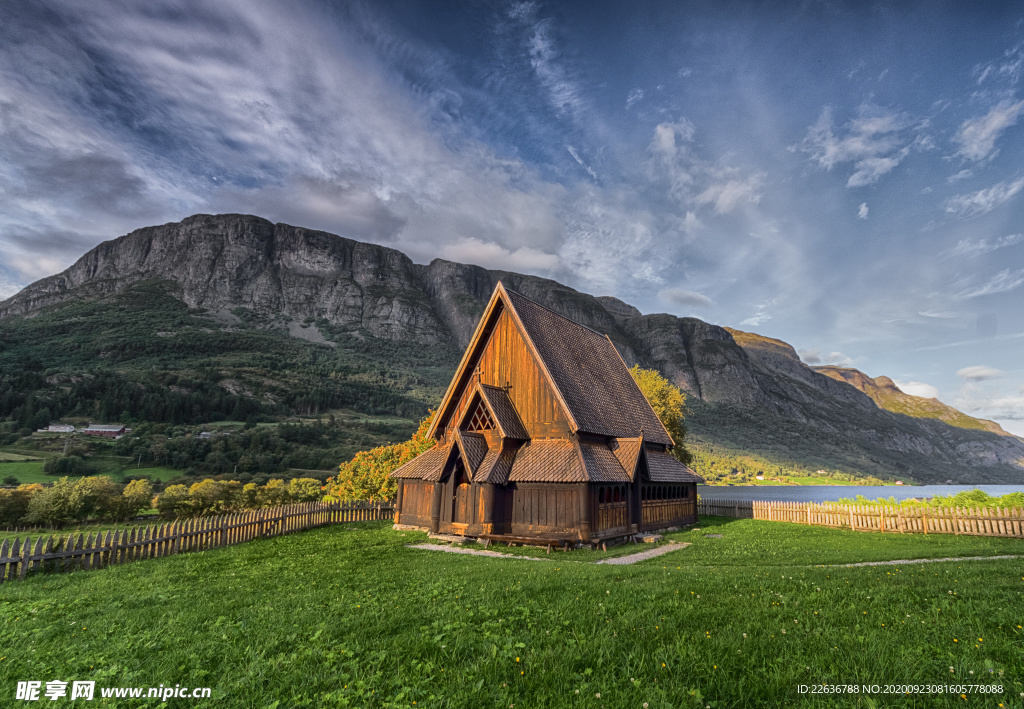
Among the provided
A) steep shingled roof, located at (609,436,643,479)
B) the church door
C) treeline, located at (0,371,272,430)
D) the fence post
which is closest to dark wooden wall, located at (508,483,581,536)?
the church door

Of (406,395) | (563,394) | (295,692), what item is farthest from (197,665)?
A: (406,395)

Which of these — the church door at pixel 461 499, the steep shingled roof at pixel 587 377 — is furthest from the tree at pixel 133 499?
the steep shingled roof at pixel 587 377

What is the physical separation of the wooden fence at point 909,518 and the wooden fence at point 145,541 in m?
29.3

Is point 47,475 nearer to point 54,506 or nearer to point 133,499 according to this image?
point 133,499

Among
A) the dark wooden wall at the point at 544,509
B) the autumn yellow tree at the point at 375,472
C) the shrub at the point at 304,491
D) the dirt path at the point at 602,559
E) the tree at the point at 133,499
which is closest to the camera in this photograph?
the dirt path at the point at 602,559

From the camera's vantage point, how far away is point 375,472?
33.4 metres

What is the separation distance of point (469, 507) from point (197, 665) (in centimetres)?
1598

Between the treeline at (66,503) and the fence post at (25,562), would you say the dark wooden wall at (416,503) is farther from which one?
the treeline at (66,503)

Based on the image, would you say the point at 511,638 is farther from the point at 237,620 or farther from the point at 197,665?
the point at 237,620

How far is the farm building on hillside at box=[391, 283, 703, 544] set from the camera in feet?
67.8

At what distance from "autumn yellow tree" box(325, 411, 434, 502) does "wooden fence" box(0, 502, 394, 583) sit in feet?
24.2

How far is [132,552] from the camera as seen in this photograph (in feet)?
49.7

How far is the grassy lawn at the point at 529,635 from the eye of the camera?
17.4 ft

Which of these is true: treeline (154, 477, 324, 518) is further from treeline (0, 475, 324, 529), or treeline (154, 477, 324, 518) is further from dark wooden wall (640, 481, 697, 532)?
dark wooden wall (640, 481, 697, 532)
